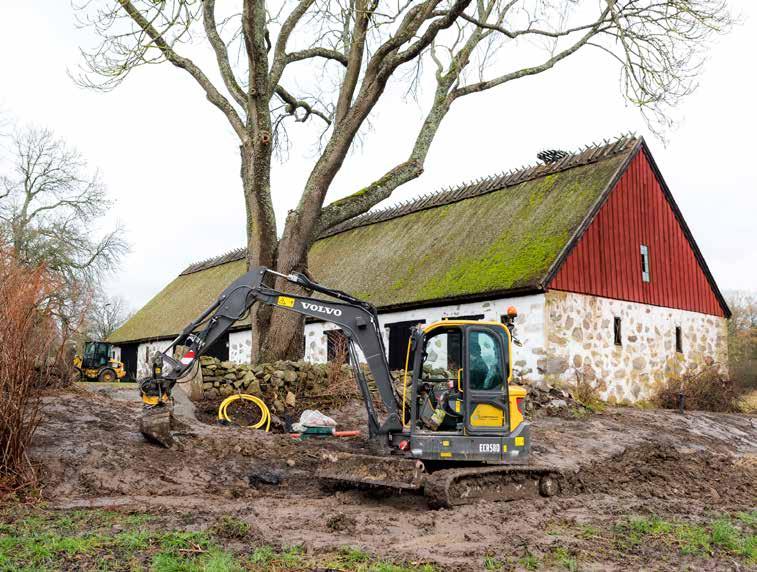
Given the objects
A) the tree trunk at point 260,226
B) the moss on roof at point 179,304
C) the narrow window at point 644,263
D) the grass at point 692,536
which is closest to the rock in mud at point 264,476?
the grass at point 692,536

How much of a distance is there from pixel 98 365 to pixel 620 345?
19.9 m

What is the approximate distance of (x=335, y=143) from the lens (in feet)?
56.7

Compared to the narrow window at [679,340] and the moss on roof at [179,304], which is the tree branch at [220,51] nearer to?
the narrow window at [679,340]

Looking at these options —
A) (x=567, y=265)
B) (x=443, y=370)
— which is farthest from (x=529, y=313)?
(x=443, y=370)

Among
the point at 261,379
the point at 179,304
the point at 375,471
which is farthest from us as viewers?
the point at 179,304

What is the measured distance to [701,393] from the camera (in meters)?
19.6

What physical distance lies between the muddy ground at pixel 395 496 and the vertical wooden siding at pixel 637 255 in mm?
5163

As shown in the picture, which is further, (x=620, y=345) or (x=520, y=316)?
(x=620, y=345)

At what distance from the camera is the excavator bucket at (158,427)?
10094 mm

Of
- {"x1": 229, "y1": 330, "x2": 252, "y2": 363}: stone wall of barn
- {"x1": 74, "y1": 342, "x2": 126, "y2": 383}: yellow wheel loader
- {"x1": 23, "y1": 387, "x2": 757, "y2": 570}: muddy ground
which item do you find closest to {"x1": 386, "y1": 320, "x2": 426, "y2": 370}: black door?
{"x1": 23, "y1": 387, "x2": 757, "y2": 570}: muddy ground

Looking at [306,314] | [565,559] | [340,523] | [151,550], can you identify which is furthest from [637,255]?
[151,550]

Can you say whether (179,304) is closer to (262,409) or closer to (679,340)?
(679,340)

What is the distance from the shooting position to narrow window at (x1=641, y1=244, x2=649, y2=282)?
20.4m

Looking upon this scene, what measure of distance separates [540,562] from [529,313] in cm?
1182
